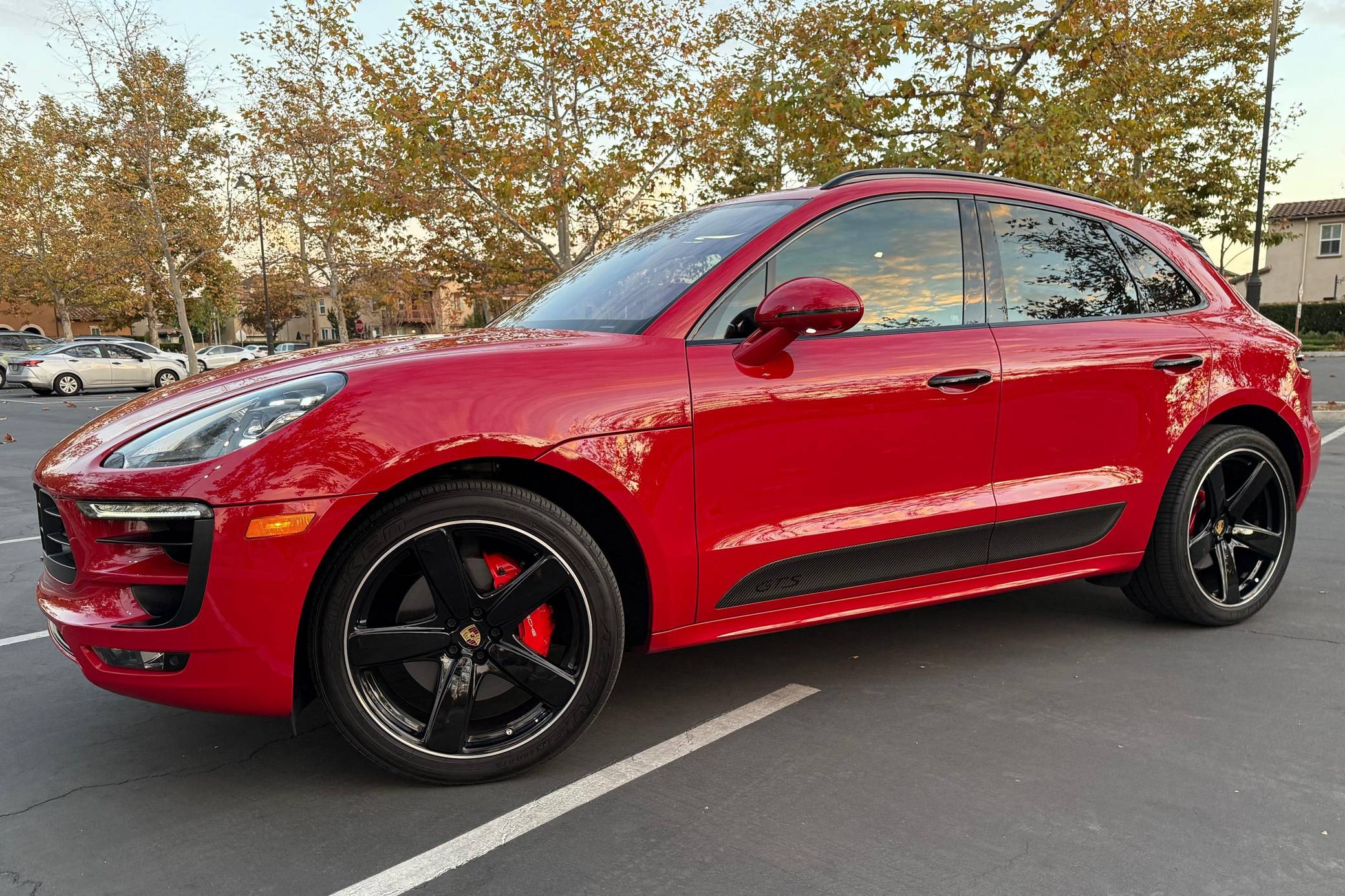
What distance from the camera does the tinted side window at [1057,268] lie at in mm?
3557

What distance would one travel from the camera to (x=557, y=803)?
8.51 feet

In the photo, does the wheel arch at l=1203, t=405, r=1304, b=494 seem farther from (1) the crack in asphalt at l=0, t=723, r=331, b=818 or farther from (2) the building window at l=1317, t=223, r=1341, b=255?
(2) the building window at l=1317, t=223, r=1341, b=255

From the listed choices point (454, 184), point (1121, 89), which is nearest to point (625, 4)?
point (454, 184)

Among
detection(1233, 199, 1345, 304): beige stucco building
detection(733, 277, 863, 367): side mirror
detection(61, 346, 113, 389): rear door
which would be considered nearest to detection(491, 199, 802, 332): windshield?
detection(733, 277, 863, 367): side mirror

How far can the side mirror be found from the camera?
2756 millimetres

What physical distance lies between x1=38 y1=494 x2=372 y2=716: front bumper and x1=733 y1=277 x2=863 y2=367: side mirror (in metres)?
1.18

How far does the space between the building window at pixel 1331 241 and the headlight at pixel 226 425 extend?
62087 mm

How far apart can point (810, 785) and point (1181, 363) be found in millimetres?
2252

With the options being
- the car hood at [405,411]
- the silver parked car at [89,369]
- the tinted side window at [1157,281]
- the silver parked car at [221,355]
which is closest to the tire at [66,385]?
the silver parked car at [89,369]

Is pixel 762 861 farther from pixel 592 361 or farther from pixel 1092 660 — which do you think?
pixel 1092 660

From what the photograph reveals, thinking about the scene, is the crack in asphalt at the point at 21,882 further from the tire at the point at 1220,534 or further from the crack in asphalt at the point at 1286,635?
the crack in asphalt at the point at 1286,635

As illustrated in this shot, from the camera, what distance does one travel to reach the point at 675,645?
9.63 ft

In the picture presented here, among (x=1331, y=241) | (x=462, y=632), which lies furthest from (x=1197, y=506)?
(x=1331, y=241)

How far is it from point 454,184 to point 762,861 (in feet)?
58.7
